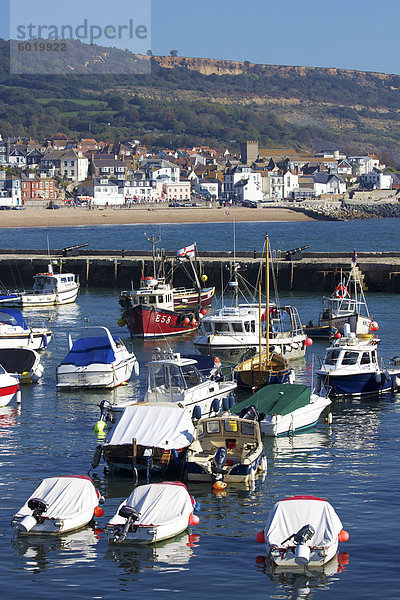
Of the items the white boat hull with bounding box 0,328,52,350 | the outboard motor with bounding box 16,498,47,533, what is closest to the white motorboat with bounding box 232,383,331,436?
the outboard motor with bounding box 16,498,47,533

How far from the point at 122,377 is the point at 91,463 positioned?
9.11 meters

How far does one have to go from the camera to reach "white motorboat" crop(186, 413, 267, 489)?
19.9 meters

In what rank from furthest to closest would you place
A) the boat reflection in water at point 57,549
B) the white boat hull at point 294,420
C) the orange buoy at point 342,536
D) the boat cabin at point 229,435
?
the white boat hull at point 294,420, the boat cabin at point 229,435, the orange buoy at point 342,536, the boat reflection in water at point 57,549

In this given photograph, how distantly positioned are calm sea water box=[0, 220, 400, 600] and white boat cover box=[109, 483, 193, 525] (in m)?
0.46

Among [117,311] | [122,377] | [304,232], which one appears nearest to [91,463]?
[122,377]

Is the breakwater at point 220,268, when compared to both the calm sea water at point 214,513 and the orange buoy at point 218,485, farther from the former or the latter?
the orange buoy at point 218,485

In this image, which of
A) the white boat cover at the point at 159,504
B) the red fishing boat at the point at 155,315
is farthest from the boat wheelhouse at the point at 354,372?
the red fishing boat at the point at 155,315

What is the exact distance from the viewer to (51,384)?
3100 centimetres

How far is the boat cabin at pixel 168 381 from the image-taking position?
24016 millimetres

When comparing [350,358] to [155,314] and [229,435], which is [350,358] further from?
[155,314]

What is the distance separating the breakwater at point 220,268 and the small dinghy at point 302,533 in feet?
119

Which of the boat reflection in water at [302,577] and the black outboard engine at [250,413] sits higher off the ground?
the black outboard engine at [250,413]

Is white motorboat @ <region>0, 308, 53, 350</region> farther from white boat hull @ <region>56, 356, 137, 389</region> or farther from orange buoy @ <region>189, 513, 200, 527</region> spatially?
orange buoy @ <region>189, 513, 200, 527</region>

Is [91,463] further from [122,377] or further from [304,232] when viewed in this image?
[304,232]
